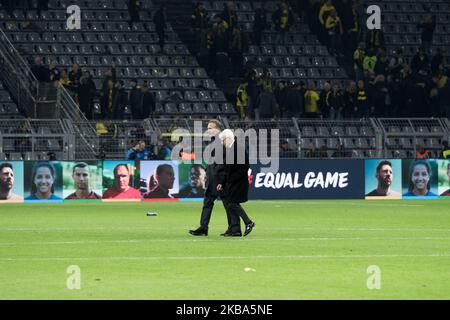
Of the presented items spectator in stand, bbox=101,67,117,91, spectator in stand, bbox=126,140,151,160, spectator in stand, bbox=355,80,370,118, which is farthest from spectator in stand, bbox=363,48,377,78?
spectator in stand, bbox=126,140,151,160

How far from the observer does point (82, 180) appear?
3719 cm

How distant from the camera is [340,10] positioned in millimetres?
50781

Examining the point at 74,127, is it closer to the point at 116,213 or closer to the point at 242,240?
the point at 116,213

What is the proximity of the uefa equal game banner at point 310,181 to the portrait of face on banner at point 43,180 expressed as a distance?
6.07 metres

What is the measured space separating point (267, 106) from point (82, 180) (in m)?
9.27

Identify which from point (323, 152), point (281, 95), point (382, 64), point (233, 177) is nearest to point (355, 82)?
point (382, 64)

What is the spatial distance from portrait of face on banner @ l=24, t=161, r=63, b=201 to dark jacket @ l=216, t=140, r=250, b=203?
50.1 ft

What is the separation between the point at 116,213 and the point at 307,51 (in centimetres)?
2204

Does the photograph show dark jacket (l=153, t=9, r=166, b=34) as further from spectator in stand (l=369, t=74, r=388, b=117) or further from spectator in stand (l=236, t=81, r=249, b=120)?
spectator in stand (l=369, t=74, r=388, b=117)

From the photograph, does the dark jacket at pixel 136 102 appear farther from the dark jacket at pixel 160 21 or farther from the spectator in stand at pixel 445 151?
the spectator in stand at pixel 445 151

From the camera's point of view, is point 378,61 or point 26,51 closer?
point 26,51

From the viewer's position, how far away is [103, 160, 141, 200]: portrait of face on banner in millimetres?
37250

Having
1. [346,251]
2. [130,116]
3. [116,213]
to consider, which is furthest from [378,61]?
[346,251]
